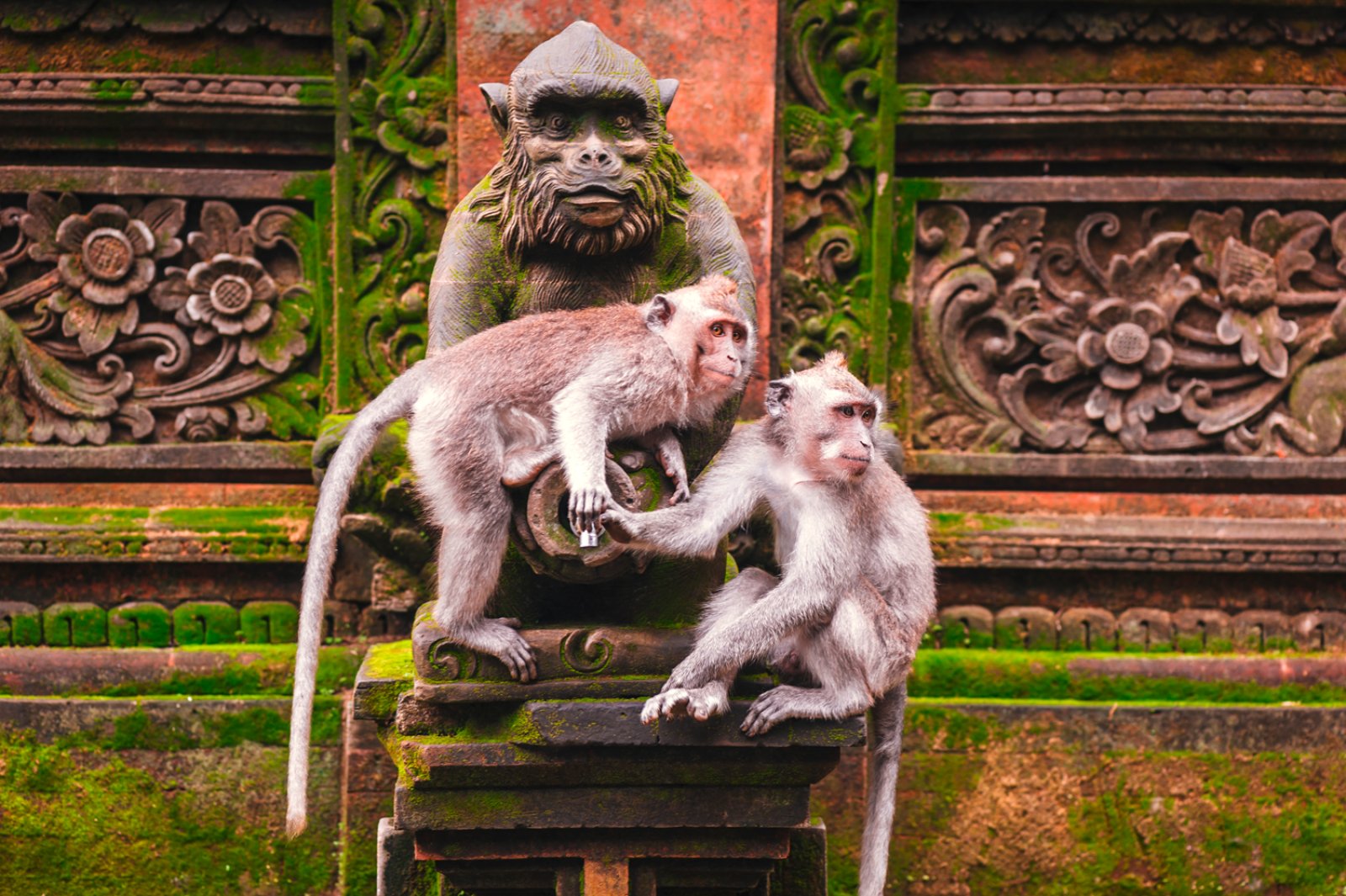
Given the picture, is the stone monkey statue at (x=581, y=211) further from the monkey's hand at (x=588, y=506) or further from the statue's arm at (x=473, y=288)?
the monkey's hand at (x=588, y=506)

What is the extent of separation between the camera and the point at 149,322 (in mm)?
6184

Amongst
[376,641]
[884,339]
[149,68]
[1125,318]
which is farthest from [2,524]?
[1125,318]

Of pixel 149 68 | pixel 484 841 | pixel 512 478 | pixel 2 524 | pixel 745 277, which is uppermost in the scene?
pixel 149 68

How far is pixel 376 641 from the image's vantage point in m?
5.93

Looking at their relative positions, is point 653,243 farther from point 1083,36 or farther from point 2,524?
A: point 2,524

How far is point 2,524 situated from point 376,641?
5.45 feet

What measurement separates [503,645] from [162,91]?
3460 mm

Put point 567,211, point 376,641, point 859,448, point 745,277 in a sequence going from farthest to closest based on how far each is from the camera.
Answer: point 376,641 < point 745,277 < point 567,211 < point 859,448

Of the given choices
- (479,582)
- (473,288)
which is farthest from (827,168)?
(479,582)

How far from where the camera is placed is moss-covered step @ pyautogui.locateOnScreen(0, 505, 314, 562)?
19.4ft

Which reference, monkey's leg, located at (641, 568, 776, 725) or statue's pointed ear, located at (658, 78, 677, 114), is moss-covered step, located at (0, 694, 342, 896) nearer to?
monkey's leg, located at (641, 568, 776, 725)

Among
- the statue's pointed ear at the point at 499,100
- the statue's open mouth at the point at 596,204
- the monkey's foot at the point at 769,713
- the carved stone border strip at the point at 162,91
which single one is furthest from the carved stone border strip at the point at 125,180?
the monkey's foot at the point at 769,713

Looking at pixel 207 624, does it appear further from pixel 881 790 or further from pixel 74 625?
pixel 881 790

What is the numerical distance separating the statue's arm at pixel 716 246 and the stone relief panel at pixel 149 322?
2283mm
